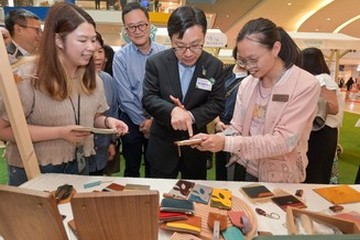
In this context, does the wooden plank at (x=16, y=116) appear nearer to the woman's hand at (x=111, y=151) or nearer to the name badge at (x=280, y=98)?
the woman's hand at (x=111, y=151)

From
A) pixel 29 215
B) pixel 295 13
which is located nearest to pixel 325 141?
pixel 29 215

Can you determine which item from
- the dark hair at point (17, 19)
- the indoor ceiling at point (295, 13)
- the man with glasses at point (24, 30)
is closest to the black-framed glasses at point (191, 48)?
the man with glasses at point (24, 30)

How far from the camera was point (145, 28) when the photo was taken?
6.64ft

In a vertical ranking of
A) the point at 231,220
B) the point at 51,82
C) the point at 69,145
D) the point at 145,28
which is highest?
the point at 145,28

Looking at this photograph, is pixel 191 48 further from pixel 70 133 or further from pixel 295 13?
pixel 295 13

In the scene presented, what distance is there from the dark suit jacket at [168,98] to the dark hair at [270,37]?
0.29 metres

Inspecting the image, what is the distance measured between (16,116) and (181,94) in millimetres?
733

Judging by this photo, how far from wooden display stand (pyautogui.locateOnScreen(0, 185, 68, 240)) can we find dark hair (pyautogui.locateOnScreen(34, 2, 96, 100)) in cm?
68

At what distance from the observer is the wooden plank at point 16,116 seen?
101 centimetres

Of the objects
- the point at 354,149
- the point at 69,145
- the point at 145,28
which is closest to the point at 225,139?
the point at 69,145

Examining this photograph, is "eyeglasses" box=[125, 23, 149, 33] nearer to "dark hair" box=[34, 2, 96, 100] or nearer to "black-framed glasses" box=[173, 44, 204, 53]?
"black-framed glasses" box=[173, 44, 204, 53]

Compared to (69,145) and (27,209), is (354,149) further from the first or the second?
(27,209)

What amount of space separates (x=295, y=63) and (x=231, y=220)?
720 millimetres

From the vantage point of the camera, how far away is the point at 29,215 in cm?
57
